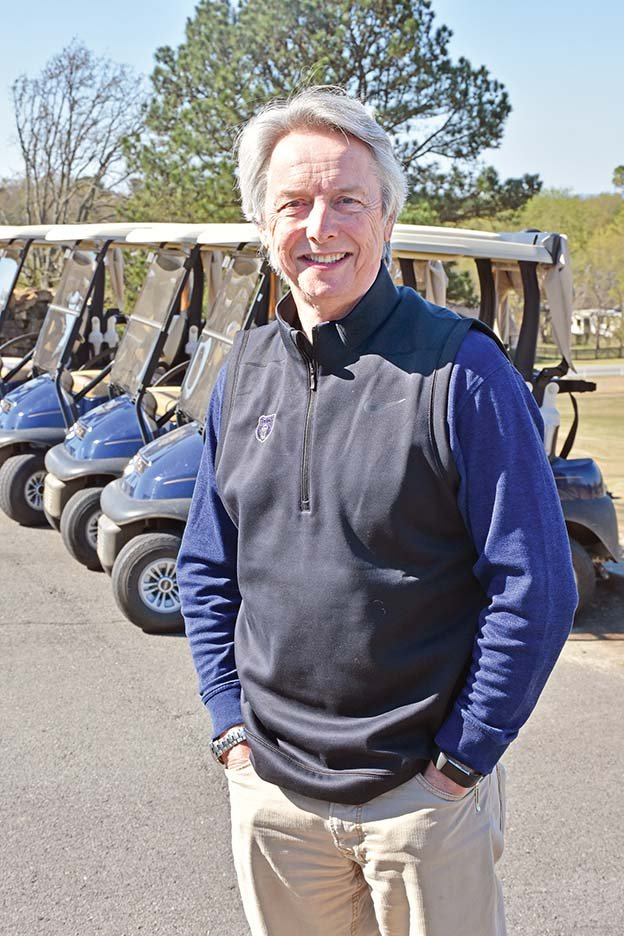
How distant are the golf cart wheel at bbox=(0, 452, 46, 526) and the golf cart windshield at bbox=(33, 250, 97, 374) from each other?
2.43 feet

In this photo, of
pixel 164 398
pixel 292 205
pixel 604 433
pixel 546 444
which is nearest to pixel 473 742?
pixel 292 205

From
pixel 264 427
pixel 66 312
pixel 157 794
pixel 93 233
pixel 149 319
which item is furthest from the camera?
pixel 66 312

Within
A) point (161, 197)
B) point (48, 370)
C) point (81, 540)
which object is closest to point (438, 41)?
point (161, 197)

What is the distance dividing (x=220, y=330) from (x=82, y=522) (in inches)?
53.8

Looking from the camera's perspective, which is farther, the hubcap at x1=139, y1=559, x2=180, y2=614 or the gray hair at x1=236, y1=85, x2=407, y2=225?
the hubcap at x1=139, y1=559, x2=180, y2=614

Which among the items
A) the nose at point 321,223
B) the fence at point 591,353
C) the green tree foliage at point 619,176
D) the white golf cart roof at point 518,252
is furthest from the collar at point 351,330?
the green tree foliage at point 619,176

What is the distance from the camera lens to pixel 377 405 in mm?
1613

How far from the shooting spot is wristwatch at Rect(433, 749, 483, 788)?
1581 mm

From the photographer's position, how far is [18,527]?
7496 mm

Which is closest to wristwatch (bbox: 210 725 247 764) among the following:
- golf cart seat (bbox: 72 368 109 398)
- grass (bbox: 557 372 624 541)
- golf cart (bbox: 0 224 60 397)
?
grass (bbox: 557 372 624 541)

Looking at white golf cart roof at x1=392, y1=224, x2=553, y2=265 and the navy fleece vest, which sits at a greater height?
white golf cart roof at x1=392, y1=224, x2=553, y2=265

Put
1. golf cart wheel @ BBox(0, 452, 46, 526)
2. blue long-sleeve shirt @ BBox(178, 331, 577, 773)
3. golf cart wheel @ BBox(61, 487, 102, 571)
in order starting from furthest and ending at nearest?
golf cart wheel @ BBox(0, 452, 46, 526), golf cart wheel @ BBox(61, 487, 102, 571), blue long-sleeve shirt @ BBox(178, 331, 577, 773)

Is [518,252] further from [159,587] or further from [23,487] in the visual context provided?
[23,487]

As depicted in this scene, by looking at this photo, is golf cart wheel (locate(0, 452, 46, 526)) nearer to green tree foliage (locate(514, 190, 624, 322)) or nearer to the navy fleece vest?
the navy fleece vest
